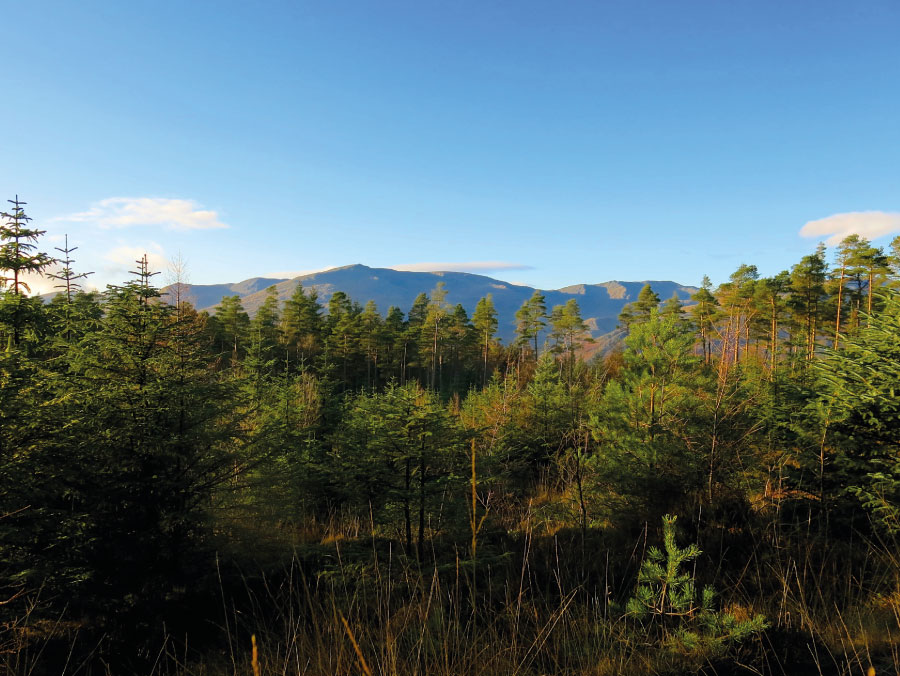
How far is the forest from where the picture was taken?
3.58 m

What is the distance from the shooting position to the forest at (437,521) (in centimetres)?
358

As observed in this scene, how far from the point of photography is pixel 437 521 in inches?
343

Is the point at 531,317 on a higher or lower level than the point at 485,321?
higher

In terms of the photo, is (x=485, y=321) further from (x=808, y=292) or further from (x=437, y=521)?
(x=437, y=521)

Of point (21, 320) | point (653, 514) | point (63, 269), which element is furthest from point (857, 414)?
point (63, 269)

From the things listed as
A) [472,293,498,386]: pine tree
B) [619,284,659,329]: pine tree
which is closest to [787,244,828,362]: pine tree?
[619,284,659,329]: pine tree

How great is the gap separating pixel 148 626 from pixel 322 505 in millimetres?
9273

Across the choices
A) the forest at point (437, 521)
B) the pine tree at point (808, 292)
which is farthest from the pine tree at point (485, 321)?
the forest at point (437, 521)

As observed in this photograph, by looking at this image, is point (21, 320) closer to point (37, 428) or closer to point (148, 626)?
point (37, 428)

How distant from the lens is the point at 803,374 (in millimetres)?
11398

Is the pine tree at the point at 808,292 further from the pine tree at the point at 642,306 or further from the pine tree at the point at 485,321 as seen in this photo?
the pine tree at the point at 485,321

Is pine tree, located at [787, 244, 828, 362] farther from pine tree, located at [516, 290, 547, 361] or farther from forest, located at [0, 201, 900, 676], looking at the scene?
forest, located at [0, 201, 900, 676]

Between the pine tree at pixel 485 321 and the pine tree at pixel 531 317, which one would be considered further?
the pine tree at pixel 485 321

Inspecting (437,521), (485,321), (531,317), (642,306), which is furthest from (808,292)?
(437,521)
